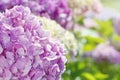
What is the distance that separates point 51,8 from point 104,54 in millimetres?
543

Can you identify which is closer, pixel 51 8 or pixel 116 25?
pixel 51 8

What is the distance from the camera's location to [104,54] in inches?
77.9

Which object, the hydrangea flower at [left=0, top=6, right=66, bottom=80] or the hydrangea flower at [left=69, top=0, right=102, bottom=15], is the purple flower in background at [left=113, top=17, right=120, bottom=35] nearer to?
the hydrangea flower at [left=69, top=0, right=102, bottom=15]

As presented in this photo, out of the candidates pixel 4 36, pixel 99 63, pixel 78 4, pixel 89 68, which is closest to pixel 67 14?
pixel 78 4

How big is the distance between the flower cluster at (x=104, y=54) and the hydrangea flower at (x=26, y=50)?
87cm

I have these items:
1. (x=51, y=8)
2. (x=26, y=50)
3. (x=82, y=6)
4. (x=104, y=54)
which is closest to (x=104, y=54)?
(x=104, y=54)

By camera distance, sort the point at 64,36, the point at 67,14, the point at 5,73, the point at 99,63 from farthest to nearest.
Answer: the point at 99,63 → the point at 67,14 → the point at 64,36 → the point at 5,73

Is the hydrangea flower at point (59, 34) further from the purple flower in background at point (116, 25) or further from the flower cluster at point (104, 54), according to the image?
the purple flower in background at point (116, 25)

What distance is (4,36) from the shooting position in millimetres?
1011

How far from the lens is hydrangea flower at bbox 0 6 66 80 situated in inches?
40.0

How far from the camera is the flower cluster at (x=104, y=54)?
1954 millimetres

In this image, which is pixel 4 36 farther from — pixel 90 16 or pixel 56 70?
pixel 90 16

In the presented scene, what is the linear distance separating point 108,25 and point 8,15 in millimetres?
1061

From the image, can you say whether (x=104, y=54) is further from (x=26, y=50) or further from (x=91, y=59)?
(x=26, y=50)
